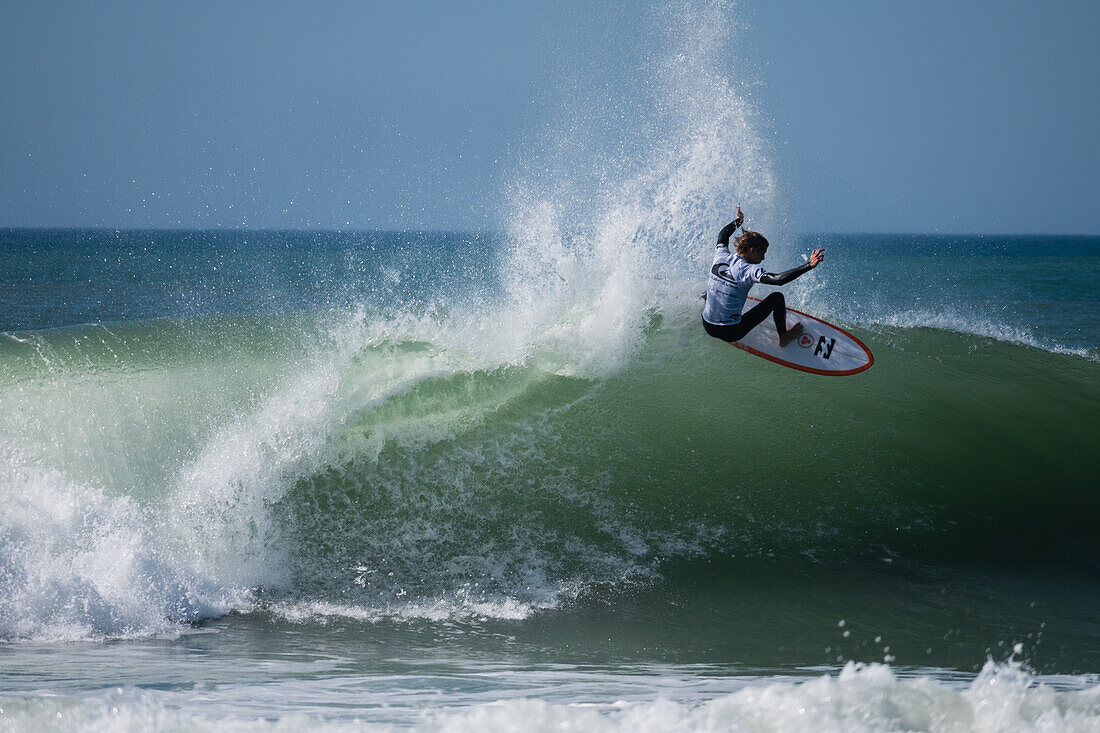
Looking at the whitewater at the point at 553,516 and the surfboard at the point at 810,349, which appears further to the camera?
the surfboard at the point at 810,349

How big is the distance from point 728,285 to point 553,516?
198 cm

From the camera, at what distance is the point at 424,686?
3.25m

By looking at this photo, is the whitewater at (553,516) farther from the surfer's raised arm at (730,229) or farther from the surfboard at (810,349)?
the surfer's raised arm at (730,229)

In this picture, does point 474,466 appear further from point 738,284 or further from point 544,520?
point 738,284

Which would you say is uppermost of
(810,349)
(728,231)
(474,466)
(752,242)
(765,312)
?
(728,231)

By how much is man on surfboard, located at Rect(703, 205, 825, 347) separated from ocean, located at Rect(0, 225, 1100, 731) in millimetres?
954

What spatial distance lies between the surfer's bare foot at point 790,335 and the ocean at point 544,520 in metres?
0.59

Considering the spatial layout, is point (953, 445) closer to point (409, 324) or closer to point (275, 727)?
point (409, 324)

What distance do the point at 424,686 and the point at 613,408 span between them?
139 inches

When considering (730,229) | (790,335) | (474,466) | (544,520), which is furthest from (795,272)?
(474,466)

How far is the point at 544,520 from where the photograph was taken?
5289 millimetres

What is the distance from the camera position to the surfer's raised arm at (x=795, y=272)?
4539 mm

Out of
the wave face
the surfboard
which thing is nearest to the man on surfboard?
the surfboard

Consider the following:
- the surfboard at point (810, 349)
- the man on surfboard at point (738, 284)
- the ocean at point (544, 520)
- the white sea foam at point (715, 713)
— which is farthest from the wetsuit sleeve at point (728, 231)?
the white sea foam at point (715, 713)
